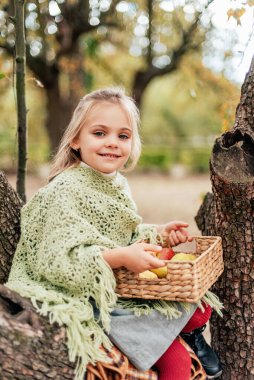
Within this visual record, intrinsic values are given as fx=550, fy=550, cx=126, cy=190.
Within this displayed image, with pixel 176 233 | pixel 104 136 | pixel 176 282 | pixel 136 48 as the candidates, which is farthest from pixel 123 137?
pixel 136 48

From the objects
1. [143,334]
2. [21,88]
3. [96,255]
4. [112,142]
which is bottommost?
[143,334]

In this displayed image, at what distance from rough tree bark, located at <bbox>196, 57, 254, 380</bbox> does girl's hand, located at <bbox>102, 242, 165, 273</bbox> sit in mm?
474

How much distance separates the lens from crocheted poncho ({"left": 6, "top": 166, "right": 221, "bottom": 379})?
2.06 m

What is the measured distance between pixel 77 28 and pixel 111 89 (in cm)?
558

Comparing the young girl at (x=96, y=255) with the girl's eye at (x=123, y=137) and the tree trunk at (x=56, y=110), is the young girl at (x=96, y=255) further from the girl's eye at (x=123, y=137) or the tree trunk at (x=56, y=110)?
the tree trunk at (x=56, y=110)

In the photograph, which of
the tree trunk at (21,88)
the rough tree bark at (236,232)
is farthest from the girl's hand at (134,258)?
the tree trunk at (21,88)

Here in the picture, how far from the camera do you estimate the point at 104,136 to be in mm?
2467

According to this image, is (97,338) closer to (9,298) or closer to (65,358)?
(65,358)

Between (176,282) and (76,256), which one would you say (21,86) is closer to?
(76,256)

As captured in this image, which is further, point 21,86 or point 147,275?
point 21,86

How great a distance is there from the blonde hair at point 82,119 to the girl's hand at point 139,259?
2.02ft

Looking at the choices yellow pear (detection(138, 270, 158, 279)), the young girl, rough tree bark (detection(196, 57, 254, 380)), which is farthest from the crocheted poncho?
rough tree bark (detection(196, 57, 254, 380))

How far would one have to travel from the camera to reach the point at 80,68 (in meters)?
9.75

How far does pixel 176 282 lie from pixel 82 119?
87 cm
